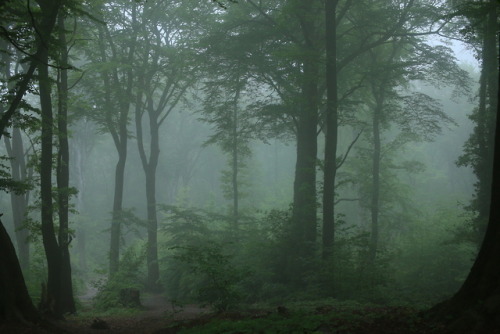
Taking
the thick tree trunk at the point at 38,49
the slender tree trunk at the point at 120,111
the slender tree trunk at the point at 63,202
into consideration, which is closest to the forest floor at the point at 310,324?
the slender tree trunk at the point at 63,202

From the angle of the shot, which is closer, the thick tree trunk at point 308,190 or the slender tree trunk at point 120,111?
the thick tree trunk at point 308,190

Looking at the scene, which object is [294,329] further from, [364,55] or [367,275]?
[364,55]

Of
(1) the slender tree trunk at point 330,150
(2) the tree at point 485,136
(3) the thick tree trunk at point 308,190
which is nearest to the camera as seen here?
(2) the tree at point 485,136

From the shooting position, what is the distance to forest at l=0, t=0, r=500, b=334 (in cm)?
796

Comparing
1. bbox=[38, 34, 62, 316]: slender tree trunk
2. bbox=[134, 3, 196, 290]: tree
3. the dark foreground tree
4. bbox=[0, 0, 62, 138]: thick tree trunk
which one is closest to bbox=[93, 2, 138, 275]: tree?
bbox=[134, 3, 196, 290]: tree

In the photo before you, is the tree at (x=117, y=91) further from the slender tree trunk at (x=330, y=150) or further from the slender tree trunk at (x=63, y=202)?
the slender tree trunk at (x=330, y=150)

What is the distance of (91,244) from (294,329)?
43234 millimetres

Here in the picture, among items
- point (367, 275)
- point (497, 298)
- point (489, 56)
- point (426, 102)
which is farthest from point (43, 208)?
point (426, 102)

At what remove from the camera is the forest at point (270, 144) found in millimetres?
7961

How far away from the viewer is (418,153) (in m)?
45.7

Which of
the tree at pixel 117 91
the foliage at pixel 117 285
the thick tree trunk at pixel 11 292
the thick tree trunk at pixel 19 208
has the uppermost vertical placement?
the tree at pixel 117 91

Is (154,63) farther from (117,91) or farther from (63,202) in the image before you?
(63,202)

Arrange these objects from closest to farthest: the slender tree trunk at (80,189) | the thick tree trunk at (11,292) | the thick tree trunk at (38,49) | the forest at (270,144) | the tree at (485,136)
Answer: the thick tree trunk at (11,292) → the forest at (270,144) → the thick tree trunk at (38,49) → the tree at (485,136) → the slender tree trunk at (80,189)

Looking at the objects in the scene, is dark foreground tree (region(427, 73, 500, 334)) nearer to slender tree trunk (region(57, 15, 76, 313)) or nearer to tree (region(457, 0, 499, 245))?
tree (region(457, 0, 499, 245))
